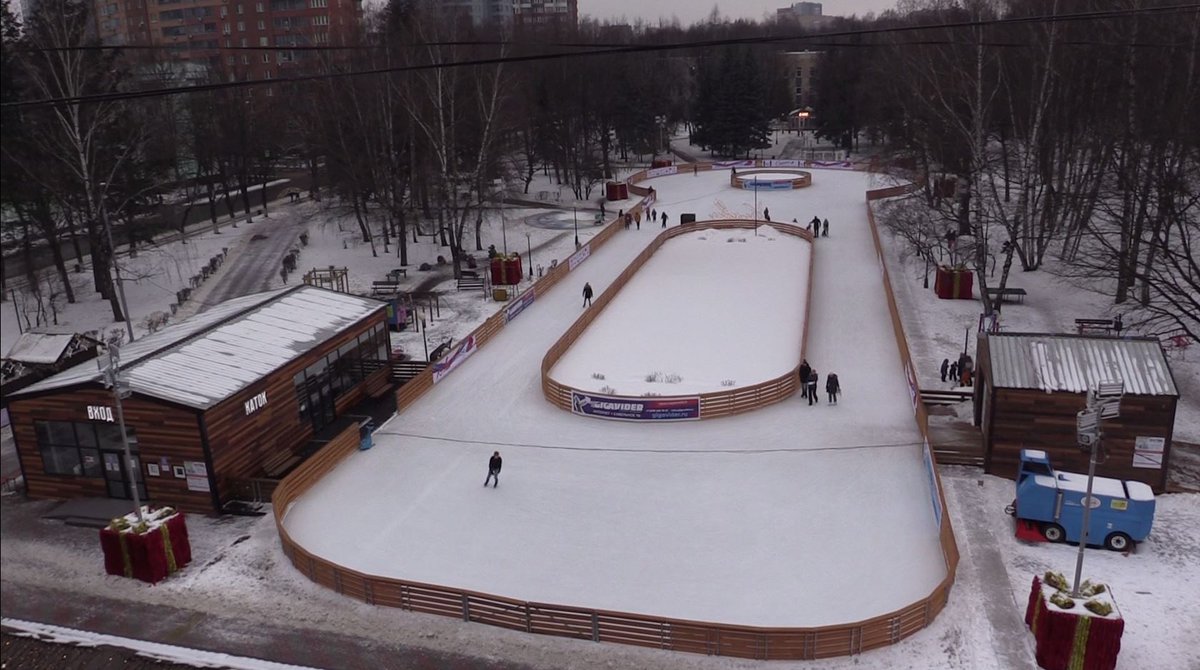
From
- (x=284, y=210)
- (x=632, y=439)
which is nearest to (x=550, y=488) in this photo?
(x=632, y=439)

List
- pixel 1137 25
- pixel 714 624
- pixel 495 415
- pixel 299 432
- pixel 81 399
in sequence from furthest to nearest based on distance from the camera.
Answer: pixel 1137 25, pixel 495 415, pixel 299 432, pixel 81 399, pixel 714 624

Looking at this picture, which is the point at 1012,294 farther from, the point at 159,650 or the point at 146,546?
the point at 159,650

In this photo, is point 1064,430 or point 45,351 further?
point 45,351

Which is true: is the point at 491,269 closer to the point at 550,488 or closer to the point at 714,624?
the point at 550,488

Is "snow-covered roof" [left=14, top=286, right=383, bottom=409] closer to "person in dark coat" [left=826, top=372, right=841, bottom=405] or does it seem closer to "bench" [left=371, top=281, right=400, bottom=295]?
"bench" [left=371, top=281, right=400, bottom=295]

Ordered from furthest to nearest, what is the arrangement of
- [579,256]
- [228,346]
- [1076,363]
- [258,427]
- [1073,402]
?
1. [579,256]
2. [228,346]
3. [258,427]
4. [1076,363]
5. [1073,402]

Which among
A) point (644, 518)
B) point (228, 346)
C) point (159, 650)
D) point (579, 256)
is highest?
point (228, 346)

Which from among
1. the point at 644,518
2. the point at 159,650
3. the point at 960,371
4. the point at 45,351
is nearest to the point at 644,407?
the point at 644,518

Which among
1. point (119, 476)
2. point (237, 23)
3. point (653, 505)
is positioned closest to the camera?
point (653, 505)
